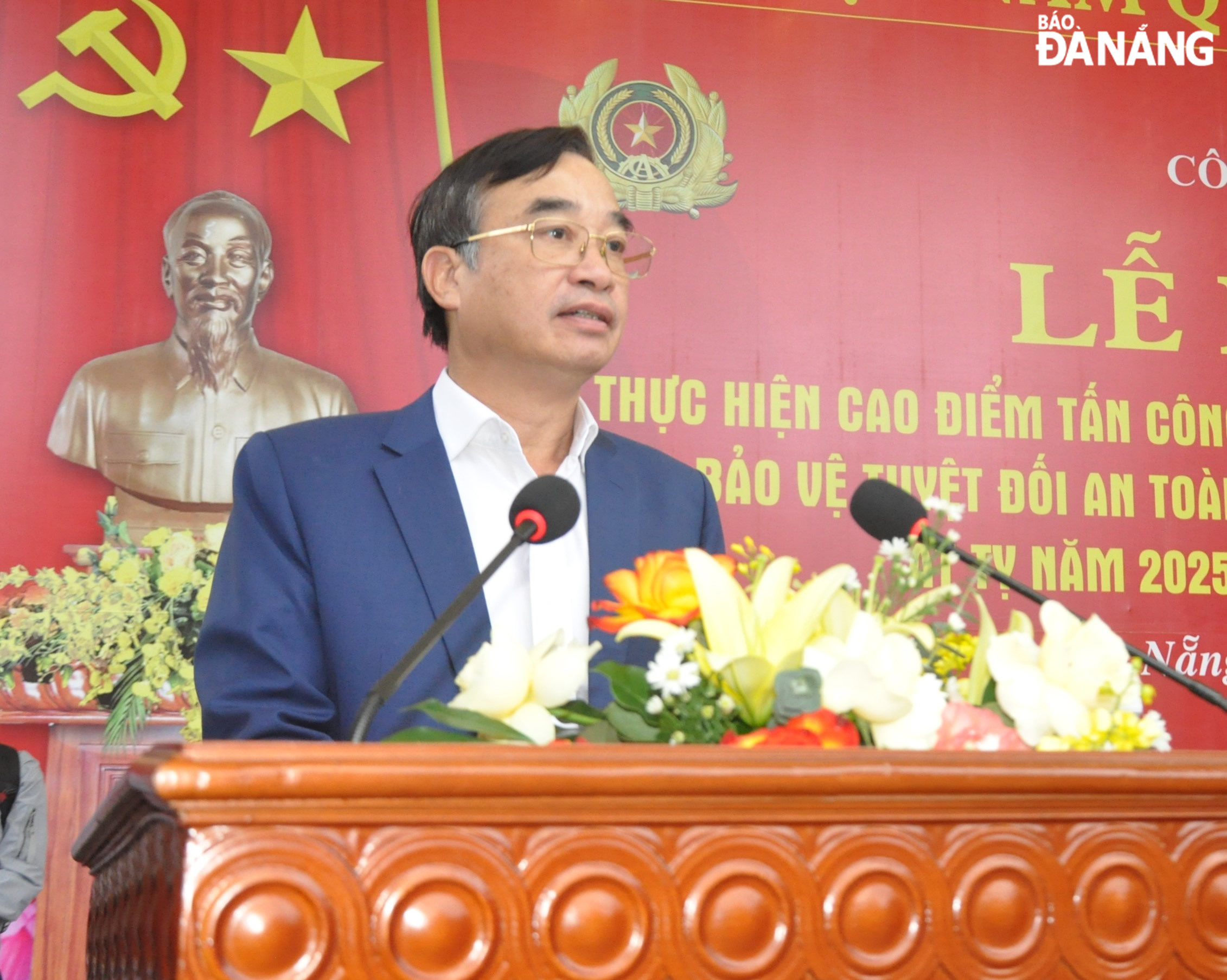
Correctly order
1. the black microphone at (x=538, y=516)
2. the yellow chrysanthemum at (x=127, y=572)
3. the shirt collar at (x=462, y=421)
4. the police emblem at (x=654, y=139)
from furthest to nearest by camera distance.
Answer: the police emblem at (x=654, y=139), the yellow chrysanthemum at (x=127, y=572), the shirt collar at (x=462, y=421), the black microphone at (x=538, y=516)

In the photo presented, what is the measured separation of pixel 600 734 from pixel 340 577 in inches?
28.1

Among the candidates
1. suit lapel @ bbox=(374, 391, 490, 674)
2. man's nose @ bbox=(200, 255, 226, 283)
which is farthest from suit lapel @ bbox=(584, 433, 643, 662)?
man's nose @ bbox=(200, 255, 226, 283)

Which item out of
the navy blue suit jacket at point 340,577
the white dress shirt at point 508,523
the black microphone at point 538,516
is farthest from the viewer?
the white dress shirt at point 508,523

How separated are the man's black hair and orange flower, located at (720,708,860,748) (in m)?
→ 1.20

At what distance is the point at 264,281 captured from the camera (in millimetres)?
2988

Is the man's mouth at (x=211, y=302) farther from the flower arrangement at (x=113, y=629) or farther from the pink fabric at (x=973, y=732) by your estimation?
the pink fabric at (x=973, y=732)

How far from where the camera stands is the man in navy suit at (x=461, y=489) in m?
1.60

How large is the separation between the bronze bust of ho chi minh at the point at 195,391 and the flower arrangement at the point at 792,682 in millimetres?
2033

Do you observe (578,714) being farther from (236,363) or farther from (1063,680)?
(236,363)

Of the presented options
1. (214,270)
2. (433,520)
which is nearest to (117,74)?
(214,270)

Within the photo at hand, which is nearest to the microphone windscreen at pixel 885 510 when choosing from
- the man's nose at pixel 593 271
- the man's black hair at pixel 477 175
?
the man's nose at pixel 593 271

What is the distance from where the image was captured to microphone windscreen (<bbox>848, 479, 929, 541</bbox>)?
4.43ft

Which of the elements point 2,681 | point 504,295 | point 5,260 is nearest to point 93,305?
point 5,260

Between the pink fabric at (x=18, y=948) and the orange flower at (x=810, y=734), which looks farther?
the pink fabric at (x=18, y=948)
